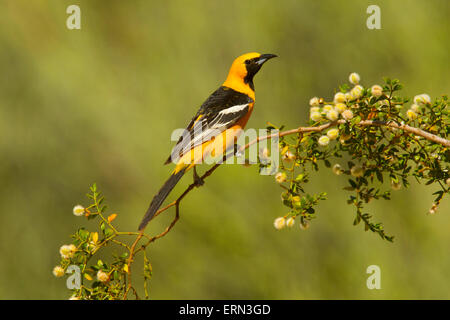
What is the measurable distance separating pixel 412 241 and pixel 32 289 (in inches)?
101

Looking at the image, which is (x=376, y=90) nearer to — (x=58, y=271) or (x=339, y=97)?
(x=339, y=97)

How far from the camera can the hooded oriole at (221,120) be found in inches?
80.7

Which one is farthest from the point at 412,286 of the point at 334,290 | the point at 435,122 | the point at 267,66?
the point at 435,122

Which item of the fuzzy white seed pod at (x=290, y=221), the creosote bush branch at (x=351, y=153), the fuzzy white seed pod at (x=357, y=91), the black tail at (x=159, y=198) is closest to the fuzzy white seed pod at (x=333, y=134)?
the creosote bush branch at (x=351, y=153)

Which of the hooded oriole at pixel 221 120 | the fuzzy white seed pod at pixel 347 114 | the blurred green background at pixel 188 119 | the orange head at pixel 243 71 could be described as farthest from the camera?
the blurred green background at pixel 188 119

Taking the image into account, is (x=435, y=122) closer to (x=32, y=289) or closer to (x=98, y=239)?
(x=98, y=239)

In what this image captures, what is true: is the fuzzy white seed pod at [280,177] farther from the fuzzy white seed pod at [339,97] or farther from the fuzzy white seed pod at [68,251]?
the fuzzy white seed pod at [68,251]

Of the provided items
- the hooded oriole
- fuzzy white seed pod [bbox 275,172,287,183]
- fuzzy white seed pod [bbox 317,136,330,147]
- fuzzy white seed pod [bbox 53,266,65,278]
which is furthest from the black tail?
fuzzy white seed pod [bbox 317,136,330,147]

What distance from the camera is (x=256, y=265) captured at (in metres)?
3.27

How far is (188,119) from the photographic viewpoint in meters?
3.57

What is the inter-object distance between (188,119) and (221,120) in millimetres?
1391

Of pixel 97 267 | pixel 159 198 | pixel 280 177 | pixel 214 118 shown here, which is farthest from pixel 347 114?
pixel 214 118

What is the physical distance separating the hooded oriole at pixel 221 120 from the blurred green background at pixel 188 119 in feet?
3.26

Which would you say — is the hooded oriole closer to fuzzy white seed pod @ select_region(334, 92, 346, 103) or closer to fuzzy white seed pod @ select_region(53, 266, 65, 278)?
fuzzy white seed pod @ select_region(53, 266, 65, 278)
